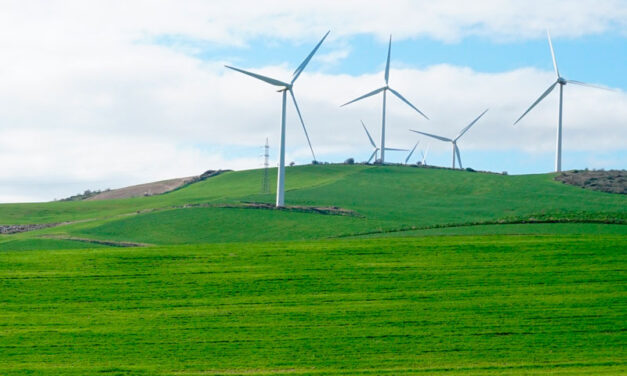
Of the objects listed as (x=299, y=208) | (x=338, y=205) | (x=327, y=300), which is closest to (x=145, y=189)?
(x=338, y=205)

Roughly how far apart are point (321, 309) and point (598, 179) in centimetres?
5267

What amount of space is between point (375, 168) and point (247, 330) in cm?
6184

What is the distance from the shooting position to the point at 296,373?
22.3 metres

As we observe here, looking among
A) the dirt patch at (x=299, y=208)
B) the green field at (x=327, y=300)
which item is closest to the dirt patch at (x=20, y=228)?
the green field at (x=327, y=300)

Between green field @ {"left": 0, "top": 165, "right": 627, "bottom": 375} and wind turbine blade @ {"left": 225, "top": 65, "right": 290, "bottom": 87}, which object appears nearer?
green field @ {"left": 0, "top": 165, "right": 627, "bottom": 375}

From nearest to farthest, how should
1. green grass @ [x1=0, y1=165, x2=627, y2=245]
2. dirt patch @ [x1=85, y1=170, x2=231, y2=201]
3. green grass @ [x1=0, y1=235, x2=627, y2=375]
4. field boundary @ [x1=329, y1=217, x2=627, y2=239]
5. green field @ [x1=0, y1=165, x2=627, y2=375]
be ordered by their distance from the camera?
green grass @ [x1=0, y1=235, x2=627, y2=375], green field @ [x1=0, y1=165, x2=627, y2=375], field boundary @ [x1=329, y1=217, x2=627, y2=239], green grass @ [x1=0, y1=165, x2=627, y2=245], dirt patch @ [x1=85, y1=170, x2=231, y2=201]

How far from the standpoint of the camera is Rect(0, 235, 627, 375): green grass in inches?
928

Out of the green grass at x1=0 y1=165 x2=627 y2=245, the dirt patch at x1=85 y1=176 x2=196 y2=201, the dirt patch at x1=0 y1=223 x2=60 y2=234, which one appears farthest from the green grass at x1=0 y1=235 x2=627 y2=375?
the dirt patch at x1=85 y1=176 x2=196 y2=201

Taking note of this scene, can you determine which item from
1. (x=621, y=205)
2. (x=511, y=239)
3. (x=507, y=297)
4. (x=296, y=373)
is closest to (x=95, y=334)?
(x=296, y=373)

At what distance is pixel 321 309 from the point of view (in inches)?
1125

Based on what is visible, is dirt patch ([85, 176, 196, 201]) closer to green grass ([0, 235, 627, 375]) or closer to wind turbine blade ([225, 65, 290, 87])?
wind turbine blade ([225, 65, 290, 87])

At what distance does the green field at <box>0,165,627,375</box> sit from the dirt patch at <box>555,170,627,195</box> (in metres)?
21.6

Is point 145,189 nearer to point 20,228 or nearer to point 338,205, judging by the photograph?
point 20,228

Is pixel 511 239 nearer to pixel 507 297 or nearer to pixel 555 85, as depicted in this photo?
pixel 507 297
